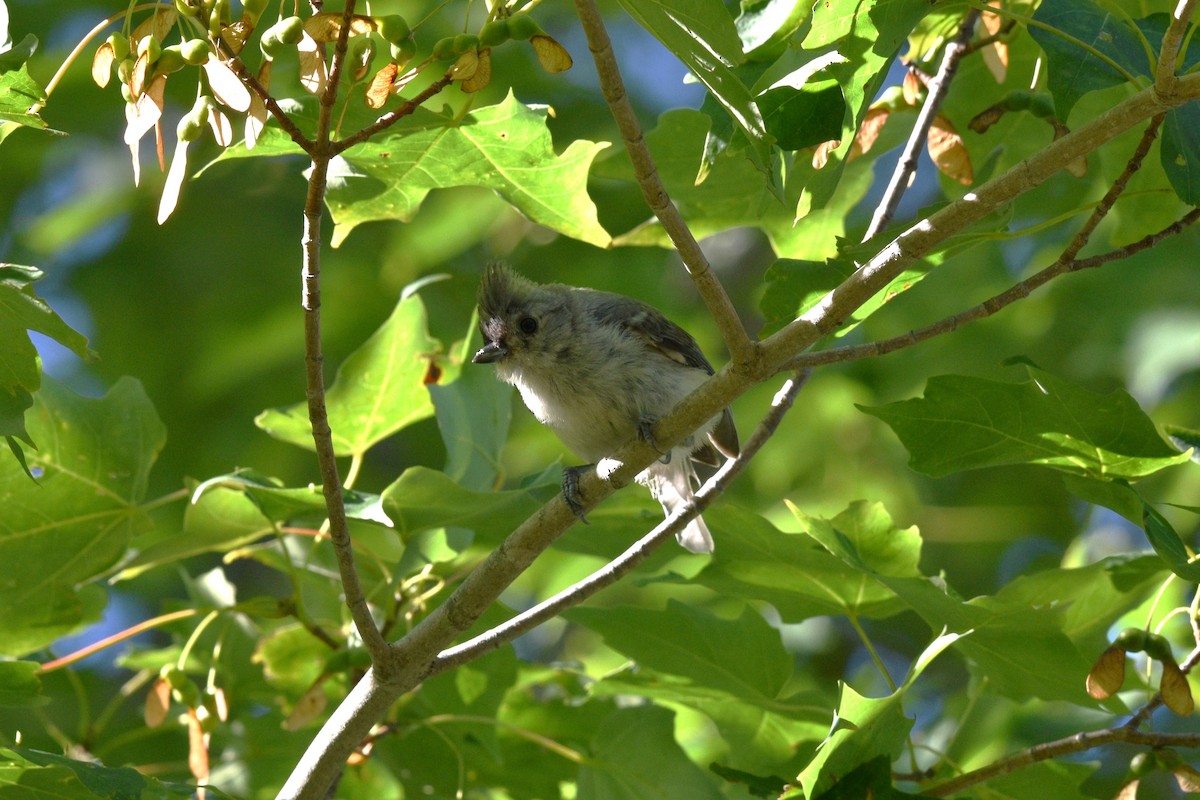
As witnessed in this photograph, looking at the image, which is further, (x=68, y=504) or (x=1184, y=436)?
(x=68, y=504)

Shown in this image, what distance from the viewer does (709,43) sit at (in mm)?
1984

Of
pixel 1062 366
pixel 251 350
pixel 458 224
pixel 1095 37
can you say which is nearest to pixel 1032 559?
pixel 1062 366

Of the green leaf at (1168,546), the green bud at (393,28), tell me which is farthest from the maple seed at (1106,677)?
the green bud at (393,28)

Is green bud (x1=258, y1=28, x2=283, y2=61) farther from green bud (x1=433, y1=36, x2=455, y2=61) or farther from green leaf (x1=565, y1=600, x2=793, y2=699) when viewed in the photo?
green leaf (x1=565, y1=600, x2=793, y2=699)

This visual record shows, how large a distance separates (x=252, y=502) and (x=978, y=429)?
1.82 metres

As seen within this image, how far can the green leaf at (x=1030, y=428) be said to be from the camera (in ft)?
8.30

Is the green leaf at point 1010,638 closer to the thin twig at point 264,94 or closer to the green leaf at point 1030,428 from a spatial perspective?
the green leaf at point 1030,428

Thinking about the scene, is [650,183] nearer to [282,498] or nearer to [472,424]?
[282,498]

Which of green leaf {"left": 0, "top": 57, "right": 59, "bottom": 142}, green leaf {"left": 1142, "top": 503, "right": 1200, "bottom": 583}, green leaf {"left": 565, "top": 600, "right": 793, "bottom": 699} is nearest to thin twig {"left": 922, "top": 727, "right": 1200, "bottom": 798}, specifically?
green leaf {"left": 1142, "top": 503, "right": 1200, "bottom": 583}

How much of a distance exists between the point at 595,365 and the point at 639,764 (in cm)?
147

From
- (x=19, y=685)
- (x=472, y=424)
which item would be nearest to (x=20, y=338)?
(x=19, y=685)

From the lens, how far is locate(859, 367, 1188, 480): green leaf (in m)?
2.53

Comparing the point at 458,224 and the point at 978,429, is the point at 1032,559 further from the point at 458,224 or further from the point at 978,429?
the point at 978,429

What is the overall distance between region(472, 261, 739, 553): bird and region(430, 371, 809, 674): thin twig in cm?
89
